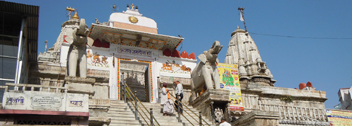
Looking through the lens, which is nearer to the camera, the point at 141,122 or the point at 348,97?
the point at 141,122

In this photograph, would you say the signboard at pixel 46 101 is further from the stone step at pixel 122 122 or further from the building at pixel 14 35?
the building at pixel 14 35

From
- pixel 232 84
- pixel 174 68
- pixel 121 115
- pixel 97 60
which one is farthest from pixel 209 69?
pixel 97 60

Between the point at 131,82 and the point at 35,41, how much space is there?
25.2 ft

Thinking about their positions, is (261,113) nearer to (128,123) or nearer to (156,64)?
(128,123)

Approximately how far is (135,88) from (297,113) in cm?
927

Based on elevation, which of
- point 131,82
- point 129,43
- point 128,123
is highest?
point 129,43

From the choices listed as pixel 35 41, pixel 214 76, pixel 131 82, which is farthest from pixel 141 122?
pixel 131 82

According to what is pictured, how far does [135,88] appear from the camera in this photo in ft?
65.2

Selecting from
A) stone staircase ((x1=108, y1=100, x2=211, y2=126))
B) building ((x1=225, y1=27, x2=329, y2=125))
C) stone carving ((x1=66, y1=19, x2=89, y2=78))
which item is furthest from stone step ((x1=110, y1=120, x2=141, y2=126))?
building ((x1=225, y1=27, x2=329, y2=125))

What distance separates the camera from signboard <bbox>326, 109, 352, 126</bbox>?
62.5 ft

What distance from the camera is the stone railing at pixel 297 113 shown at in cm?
1831

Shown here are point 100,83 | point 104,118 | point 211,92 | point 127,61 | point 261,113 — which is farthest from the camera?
point 127,61

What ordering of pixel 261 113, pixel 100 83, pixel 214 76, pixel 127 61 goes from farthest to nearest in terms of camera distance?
1. pixel 127 61
2. pixel 100 83
3. pixel 214 76
4. pixel 261 113

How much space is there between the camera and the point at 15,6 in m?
11.3
